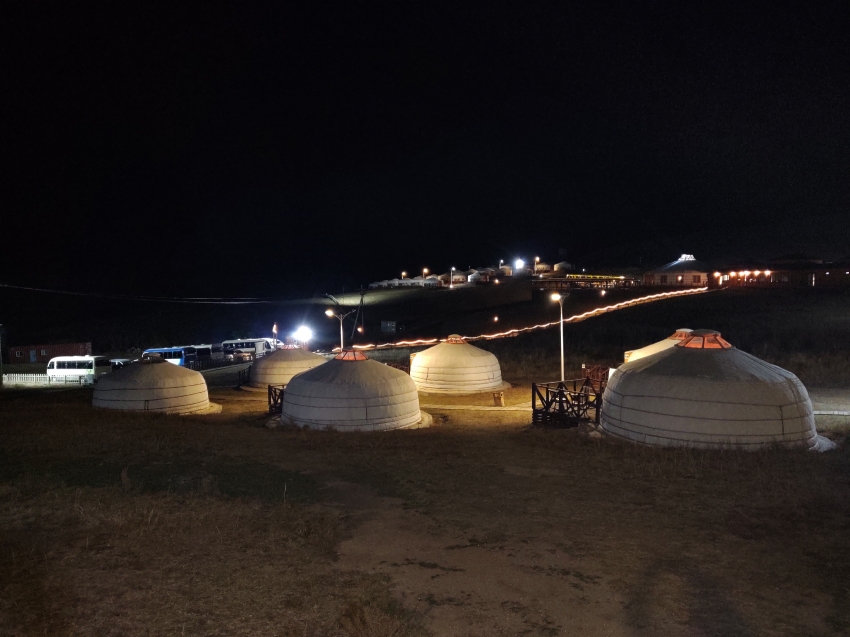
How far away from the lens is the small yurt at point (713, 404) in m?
14.0

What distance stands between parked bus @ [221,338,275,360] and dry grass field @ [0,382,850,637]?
24.5m

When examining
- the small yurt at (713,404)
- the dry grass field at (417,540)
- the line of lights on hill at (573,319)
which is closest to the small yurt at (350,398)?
the dry grass field at (417,540)

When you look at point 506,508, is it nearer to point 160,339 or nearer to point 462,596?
point 462,596

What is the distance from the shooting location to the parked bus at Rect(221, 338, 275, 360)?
39500 millimetres

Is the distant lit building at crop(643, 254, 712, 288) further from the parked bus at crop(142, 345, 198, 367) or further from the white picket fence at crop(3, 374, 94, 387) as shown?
the white picket fence at crop(3, 374, 94, 387)

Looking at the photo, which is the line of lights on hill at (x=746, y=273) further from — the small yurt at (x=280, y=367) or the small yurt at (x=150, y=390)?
the small yurt at (x=150, y=390)

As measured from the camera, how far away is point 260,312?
226 ft

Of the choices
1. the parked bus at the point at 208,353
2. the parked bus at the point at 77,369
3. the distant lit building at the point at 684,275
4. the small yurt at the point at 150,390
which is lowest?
the small yurt at the point at 150,390

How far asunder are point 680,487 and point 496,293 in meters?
55.5

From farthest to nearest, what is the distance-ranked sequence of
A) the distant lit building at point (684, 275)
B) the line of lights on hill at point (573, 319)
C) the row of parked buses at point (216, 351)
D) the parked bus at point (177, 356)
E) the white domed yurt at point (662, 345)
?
the distant lit building at point (684, 275) → the line of lights on hill at point (573, 319) → the row of parked buses at point (216, 351) → the parked bus at point (177, 356) → the white domed yurt at point (662, 345)

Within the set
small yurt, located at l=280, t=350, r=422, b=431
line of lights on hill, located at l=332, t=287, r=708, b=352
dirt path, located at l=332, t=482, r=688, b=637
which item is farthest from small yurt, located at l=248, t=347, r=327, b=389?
dirt path, located at l=332, t=482, r=688, b=637

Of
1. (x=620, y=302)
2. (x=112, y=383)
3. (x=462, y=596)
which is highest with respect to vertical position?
(x=620, y=302)

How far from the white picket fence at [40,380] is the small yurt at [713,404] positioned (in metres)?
27.5

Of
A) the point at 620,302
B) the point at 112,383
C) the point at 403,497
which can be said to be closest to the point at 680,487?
the point at 403,497
